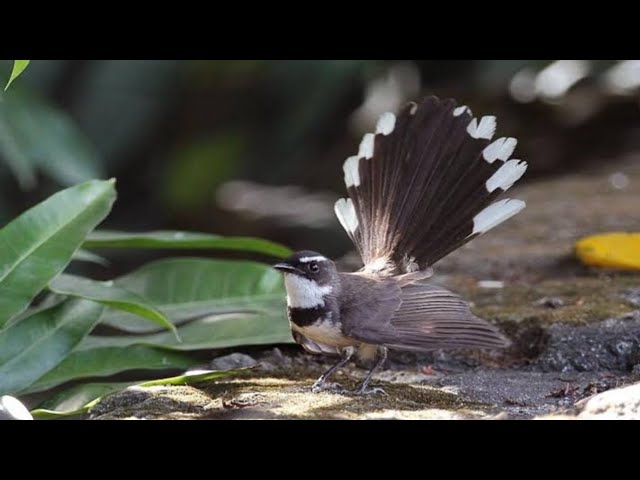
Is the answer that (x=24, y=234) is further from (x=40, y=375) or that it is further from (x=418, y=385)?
(x=418, y=385)

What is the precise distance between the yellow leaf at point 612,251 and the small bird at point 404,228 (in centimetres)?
78

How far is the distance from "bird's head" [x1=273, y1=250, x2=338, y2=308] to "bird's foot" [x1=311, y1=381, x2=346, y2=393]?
10.2 inches

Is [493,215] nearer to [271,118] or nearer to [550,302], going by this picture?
[550,302]

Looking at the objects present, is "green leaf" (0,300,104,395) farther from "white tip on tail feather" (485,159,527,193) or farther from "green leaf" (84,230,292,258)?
"white tip on tail feather" (485,159,527,193)

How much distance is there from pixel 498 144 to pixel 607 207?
206 centimetres

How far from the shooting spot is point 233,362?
12.3ft

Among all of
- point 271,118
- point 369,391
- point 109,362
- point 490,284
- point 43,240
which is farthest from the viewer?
point 271,118

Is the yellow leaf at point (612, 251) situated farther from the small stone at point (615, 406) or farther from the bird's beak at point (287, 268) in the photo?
the small stone at point (615, 406)

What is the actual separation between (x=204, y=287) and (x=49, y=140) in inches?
93.2

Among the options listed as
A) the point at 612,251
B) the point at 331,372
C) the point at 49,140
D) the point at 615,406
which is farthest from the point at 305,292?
the point at 49,140

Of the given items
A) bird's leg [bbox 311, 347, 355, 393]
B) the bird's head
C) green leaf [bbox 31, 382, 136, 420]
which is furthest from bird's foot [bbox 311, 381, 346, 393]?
green leaf [bbox 31, 382, 136, 420]

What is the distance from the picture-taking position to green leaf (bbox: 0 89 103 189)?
20.2 ft

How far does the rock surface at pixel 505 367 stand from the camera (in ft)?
9.68
